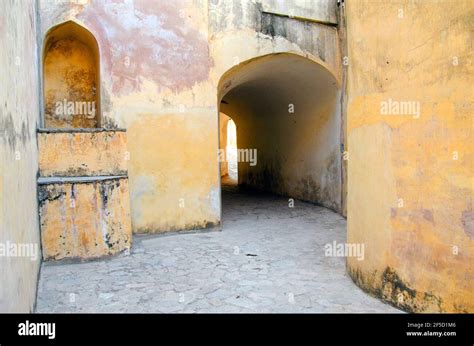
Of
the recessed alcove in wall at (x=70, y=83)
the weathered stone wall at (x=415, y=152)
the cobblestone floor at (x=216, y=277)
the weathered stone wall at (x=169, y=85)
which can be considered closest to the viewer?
the weathered stone wall at (x=415, y=152)

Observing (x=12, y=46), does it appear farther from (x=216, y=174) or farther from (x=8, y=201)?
(x=216, y=174)

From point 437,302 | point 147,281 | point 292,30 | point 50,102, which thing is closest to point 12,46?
point 147,281

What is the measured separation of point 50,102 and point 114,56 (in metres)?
1.68

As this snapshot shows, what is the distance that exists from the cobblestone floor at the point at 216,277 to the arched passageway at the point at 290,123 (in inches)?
94.2

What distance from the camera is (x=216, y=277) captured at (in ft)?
15.8

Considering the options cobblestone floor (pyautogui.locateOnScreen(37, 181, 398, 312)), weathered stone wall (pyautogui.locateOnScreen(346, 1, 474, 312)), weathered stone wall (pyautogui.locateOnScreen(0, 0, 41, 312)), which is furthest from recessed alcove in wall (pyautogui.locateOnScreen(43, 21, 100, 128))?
weathered stone wall (pyautogui.locateOnScreen(346, 1, 474, 312))

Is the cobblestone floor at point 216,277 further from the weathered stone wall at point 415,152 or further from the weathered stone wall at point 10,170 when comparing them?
the weathered stone wall at point 10,170

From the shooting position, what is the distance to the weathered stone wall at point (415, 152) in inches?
121

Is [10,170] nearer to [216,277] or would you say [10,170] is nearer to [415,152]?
[216,277]

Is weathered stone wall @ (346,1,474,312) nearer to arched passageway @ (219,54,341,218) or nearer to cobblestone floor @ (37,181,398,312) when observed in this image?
cobblestone floor @ (37,181,398,312)

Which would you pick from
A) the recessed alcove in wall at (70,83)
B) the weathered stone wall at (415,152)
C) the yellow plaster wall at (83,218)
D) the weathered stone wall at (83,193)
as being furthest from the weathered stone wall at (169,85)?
the weathered stone wall at (415,152)

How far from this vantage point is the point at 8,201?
7.97 ft

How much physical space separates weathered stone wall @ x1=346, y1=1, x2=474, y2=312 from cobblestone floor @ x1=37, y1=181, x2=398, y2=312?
543mm

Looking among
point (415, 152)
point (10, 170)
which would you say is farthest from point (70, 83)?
point (415, 152)
